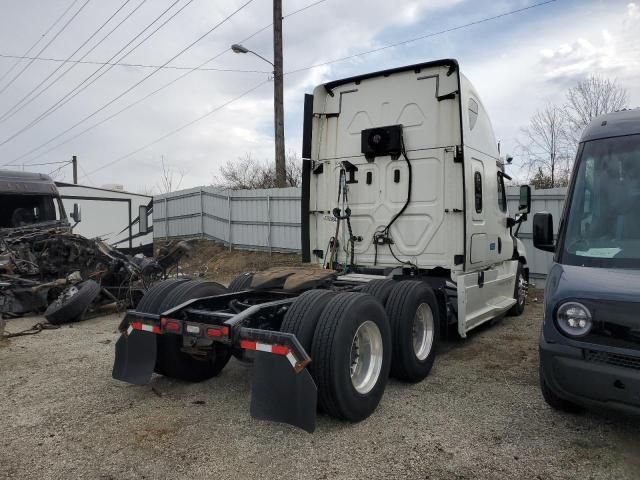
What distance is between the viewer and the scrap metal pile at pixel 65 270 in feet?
28.5

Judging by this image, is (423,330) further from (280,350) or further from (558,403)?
(280,350)

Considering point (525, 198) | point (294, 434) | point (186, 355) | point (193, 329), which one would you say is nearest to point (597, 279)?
point (294, 434)

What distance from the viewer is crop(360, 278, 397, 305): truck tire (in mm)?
4883

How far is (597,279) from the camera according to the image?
11.0 ft

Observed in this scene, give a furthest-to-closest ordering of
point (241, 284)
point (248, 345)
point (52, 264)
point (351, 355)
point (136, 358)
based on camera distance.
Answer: point (52, 264) → point (241, 284) → point (136, 358) → point (351, 355) → point (248, 345)

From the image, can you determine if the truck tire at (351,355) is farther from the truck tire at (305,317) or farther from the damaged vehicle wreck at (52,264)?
the damaged vehicle wreck at (52,264)

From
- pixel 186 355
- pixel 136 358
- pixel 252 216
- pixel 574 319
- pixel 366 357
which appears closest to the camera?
pixel 574 319

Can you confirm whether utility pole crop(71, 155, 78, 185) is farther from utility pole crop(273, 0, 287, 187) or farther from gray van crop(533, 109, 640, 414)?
gray van crop(533, 109, 640, 414)

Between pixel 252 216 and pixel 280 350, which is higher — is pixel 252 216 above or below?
above

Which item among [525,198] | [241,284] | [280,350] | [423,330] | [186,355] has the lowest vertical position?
[186,355]

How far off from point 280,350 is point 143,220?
44.9 ft

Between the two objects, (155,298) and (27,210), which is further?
(27,210)

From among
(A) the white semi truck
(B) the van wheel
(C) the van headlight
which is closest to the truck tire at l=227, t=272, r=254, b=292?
(A) the white semi truck

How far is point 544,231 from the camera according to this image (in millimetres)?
4141
